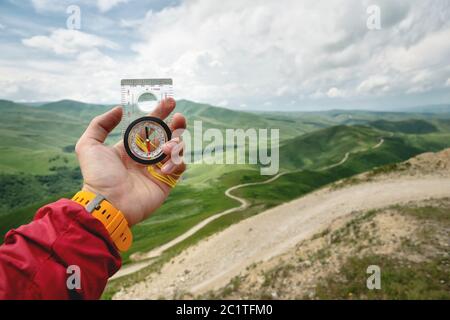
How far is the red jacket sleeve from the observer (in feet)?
10.1

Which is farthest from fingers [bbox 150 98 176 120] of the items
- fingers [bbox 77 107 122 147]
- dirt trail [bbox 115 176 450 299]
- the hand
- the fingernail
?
dirt trail [bbox 115 176 450 299]

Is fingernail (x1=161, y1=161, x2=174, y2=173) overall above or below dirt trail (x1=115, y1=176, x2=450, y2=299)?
above

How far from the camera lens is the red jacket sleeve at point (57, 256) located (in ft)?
10.1

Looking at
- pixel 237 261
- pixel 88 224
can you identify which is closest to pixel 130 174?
pixel 88 224

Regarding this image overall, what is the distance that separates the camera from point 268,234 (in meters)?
37.3

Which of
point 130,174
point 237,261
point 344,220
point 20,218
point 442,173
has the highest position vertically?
point 130,174

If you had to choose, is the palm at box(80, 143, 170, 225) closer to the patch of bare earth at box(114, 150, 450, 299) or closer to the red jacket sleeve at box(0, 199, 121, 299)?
the red jacket sleeve at box(0, 199, 121, 299)

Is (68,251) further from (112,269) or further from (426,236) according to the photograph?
(426,236)

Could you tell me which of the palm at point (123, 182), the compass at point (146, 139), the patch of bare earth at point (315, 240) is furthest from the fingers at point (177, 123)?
the patch of bare earth at point (315, 240)

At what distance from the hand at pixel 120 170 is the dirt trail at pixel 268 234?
859 inches

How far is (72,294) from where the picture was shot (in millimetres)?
3324

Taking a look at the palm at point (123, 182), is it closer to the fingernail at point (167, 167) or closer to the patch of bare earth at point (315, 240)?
the fingernail at point (167, 167)

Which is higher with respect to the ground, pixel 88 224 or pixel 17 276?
pixel 88 224

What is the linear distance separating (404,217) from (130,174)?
21.6 m
